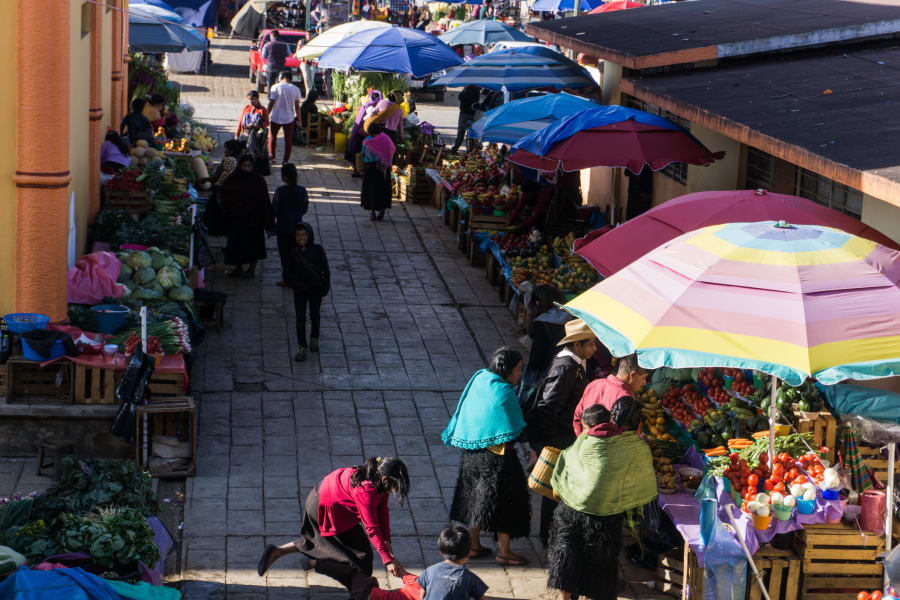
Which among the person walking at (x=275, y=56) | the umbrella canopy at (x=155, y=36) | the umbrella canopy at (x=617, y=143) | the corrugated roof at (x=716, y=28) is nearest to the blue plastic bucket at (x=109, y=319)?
the umbrella canopy at (x=617, y=143)

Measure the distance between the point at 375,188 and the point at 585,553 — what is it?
435 inches

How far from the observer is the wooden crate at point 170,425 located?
8922 millimetres

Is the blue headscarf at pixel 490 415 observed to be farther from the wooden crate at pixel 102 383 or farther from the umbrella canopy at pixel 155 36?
the umbrella canopy at pixel 155 36

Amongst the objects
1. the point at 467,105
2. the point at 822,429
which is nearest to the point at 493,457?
the point at 822,429

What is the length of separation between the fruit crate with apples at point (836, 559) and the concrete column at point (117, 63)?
1225 centimetres

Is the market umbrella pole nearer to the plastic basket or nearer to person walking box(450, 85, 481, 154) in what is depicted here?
the plastic basket

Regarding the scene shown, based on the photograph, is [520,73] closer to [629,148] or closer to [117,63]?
[117,63]

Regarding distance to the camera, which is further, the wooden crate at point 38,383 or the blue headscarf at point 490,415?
the wooden crate at point 38,383

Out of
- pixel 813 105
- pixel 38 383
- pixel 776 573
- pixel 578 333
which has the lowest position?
pixel 776 573

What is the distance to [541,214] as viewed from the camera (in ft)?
47.7

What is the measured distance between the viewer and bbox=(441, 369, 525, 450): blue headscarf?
741 cm

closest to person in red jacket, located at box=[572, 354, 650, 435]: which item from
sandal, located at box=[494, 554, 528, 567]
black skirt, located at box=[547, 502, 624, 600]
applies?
black skirt, located at box=[547, 502, 624, 600]

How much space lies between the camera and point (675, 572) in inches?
295

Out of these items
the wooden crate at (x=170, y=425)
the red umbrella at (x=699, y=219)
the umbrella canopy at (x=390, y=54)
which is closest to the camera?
the red umbrella at (x=699, y=219)
